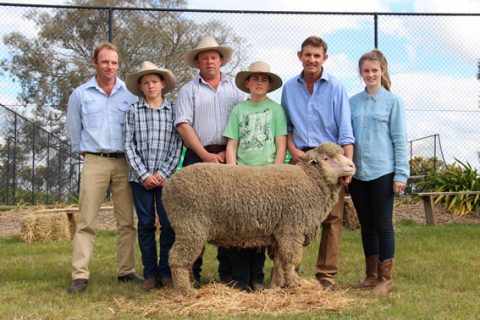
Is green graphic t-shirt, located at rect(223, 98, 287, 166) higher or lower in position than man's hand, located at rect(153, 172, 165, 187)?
higher

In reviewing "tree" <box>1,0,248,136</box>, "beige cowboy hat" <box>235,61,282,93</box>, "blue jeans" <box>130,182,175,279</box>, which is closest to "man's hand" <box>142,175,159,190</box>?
"blue jeans" <box>130,182,175,279</box>

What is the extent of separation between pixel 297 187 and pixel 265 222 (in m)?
0.40

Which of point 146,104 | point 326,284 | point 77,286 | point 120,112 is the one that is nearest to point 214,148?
point 146,104

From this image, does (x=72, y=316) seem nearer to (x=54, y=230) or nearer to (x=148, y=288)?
(x=148, y=288)

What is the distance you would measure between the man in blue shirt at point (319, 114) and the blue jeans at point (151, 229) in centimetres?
133

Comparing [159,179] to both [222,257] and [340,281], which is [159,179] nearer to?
[222,257]

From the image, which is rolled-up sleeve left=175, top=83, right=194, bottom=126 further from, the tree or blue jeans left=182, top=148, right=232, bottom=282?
the tree

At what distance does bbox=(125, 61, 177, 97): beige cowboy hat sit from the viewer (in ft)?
17.5

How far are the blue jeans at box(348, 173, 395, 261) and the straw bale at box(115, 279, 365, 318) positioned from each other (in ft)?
2.08

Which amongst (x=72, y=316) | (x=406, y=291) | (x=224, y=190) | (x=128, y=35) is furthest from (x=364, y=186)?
(x=128, y=35)

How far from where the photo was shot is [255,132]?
5090 mm

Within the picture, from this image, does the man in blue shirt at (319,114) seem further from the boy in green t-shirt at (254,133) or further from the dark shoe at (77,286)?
the dark shoe at (77,286)

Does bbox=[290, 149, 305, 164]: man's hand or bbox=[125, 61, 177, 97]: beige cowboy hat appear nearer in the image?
bbox=[290, 149, 305, 164]: man's hand

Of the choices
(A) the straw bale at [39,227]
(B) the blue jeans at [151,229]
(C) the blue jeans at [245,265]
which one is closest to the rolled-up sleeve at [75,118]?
(B) the blue jeans at [151,229]
